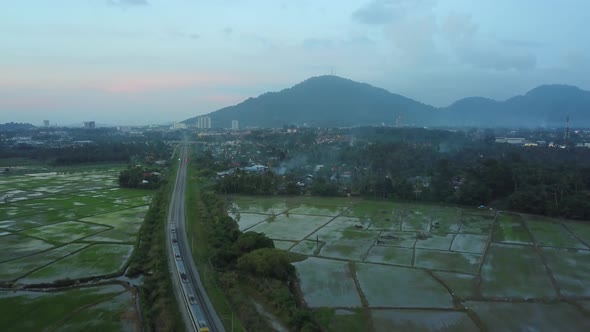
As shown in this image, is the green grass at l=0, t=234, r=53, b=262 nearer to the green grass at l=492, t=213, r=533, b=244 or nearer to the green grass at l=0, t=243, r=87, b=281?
the green grass at l=0, t=243, r=87, b=281

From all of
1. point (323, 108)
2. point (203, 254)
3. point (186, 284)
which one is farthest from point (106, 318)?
point (323, 108)

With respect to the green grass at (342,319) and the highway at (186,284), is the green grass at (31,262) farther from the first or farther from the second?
the green grass at (342,319)

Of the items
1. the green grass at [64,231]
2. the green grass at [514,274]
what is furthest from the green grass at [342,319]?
the green grass at [64,231]

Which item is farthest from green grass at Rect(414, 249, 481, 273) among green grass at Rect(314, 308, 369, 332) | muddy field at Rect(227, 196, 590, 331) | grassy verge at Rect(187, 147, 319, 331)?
grassy verge at Rect(187, 147, 319, 331)

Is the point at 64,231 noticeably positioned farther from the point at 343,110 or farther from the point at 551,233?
the point at 343,110

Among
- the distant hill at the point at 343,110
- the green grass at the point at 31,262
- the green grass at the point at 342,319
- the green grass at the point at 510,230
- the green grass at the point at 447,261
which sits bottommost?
the green grass at the point at 342,319

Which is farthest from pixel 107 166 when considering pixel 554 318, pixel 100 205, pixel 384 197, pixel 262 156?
pixel 554 318

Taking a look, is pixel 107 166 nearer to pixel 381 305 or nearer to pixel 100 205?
pixel 100 205
